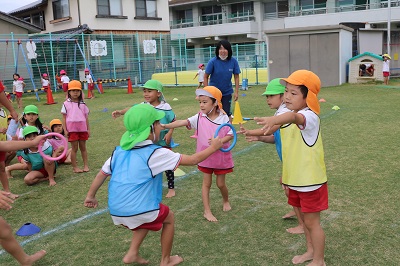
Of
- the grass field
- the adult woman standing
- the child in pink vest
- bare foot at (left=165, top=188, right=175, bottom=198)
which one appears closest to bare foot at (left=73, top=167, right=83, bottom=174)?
the grass field

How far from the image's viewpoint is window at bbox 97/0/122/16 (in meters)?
30.1

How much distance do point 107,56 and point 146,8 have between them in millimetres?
7628

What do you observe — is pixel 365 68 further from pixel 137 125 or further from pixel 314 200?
pixel 137 125

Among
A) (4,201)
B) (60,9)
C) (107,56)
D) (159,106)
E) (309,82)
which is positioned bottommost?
(4,201)

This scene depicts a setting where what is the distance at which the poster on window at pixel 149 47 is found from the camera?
27781 mm

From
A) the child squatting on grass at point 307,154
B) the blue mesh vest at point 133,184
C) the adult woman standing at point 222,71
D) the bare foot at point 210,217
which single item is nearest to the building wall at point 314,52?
the adult woman standing at point 222,71

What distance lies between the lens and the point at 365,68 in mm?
20312

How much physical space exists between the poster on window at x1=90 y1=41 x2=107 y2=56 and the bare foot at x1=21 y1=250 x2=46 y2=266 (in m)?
22.4

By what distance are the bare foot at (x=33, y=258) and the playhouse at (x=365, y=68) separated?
19.2 m

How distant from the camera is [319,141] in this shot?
11.1ft

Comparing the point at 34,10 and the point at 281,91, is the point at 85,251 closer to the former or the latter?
the point at 281,91

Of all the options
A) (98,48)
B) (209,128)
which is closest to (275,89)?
(209,128)

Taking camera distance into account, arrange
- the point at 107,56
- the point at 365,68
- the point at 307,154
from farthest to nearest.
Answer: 1. the point at 107,56
2. the point at 365,68
3. the point at 307,154

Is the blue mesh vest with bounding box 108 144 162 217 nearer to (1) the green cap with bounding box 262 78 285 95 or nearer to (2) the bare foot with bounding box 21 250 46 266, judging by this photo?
(2) the bare foot with bounding box 21 250 46 266
